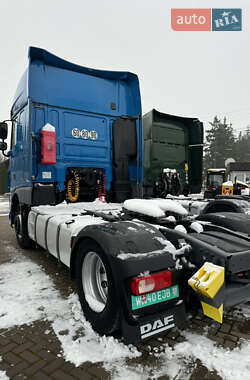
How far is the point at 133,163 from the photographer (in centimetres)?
556

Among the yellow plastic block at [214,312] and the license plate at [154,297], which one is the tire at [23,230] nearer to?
the license plate at [154,297]

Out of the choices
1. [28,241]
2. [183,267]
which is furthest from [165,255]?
[28,241]

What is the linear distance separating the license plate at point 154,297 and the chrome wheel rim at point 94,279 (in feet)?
2.04

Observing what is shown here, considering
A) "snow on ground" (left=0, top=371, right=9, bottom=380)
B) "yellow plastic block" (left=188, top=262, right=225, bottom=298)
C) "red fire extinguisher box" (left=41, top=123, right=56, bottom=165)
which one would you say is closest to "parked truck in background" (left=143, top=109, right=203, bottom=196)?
"red fire extinguisher box" (left=41, top=123, right=56, bottom=165)

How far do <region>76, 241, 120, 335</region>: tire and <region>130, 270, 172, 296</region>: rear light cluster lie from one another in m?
0.34

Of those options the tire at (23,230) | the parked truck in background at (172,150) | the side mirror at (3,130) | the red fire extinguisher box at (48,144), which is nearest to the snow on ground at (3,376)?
the red fire extinguisher box at (48,144)

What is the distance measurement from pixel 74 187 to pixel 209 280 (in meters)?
3.69

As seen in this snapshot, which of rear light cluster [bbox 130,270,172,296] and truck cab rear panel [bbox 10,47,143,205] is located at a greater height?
truck cab rear panel [bbox 10,47,143,205]

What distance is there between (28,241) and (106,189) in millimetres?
1825

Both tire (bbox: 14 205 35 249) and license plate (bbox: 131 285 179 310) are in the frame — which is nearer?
license plate (bbox: 131 285 179 310)

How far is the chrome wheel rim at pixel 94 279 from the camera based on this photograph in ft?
7.97

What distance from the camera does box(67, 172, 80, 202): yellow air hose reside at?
4.96 metres

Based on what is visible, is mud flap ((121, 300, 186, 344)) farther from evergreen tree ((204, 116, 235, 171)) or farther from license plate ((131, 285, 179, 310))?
evergreen tree ((204, 116, 235, 171))

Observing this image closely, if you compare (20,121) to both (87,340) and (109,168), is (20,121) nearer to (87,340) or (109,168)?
(109,168)
